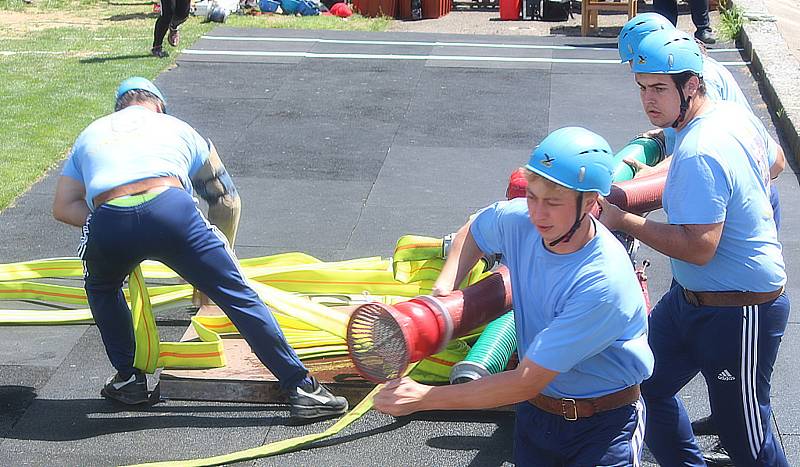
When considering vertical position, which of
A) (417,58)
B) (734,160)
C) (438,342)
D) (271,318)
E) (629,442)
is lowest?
(417,58)

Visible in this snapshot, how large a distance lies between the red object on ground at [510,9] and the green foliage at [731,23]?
132 inches

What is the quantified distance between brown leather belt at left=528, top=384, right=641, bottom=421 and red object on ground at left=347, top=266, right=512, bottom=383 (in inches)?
15.1

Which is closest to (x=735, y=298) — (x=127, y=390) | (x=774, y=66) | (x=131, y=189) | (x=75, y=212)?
(x=131, y=189)

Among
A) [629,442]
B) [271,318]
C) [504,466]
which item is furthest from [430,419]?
[629,442]

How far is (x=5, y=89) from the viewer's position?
12.8 meters

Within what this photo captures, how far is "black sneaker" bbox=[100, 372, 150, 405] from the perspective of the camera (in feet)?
18.3

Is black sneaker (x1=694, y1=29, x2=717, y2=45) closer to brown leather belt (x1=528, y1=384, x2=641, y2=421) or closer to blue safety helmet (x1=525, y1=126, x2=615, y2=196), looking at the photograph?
brown leather belt (x1=528, y1=384, x2=641, y2=421)

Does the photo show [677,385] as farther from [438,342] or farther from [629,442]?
[438,342]

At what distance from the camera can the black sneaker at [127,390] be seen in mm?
5578

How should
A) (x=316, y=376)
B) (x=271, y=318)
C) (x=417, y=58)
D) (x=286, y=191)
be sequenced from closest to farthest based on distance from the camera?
(x=271, y=318), (x=316, y=376), (x=286, y=191), (x=417, y=58)

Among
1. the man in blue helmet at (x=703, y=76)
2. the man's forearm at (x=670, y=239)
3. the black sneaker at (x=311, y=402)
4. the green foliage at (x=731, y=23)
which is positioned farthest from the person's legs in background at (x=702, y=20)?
the man's forearm at (x=670, y=239)

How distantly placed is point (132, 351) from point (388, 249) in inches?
107

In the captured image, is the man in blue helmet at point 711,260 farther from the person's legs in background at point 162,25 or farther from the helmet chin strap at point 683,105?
the person's legs in background at point 162,25

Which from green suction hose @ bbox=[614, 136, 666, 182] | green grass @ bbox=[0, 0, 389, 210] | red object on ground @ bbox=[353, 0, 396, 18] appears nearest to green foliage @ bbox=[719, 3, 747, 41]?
green grass @ bbox=[0, 0, 389, 210]
